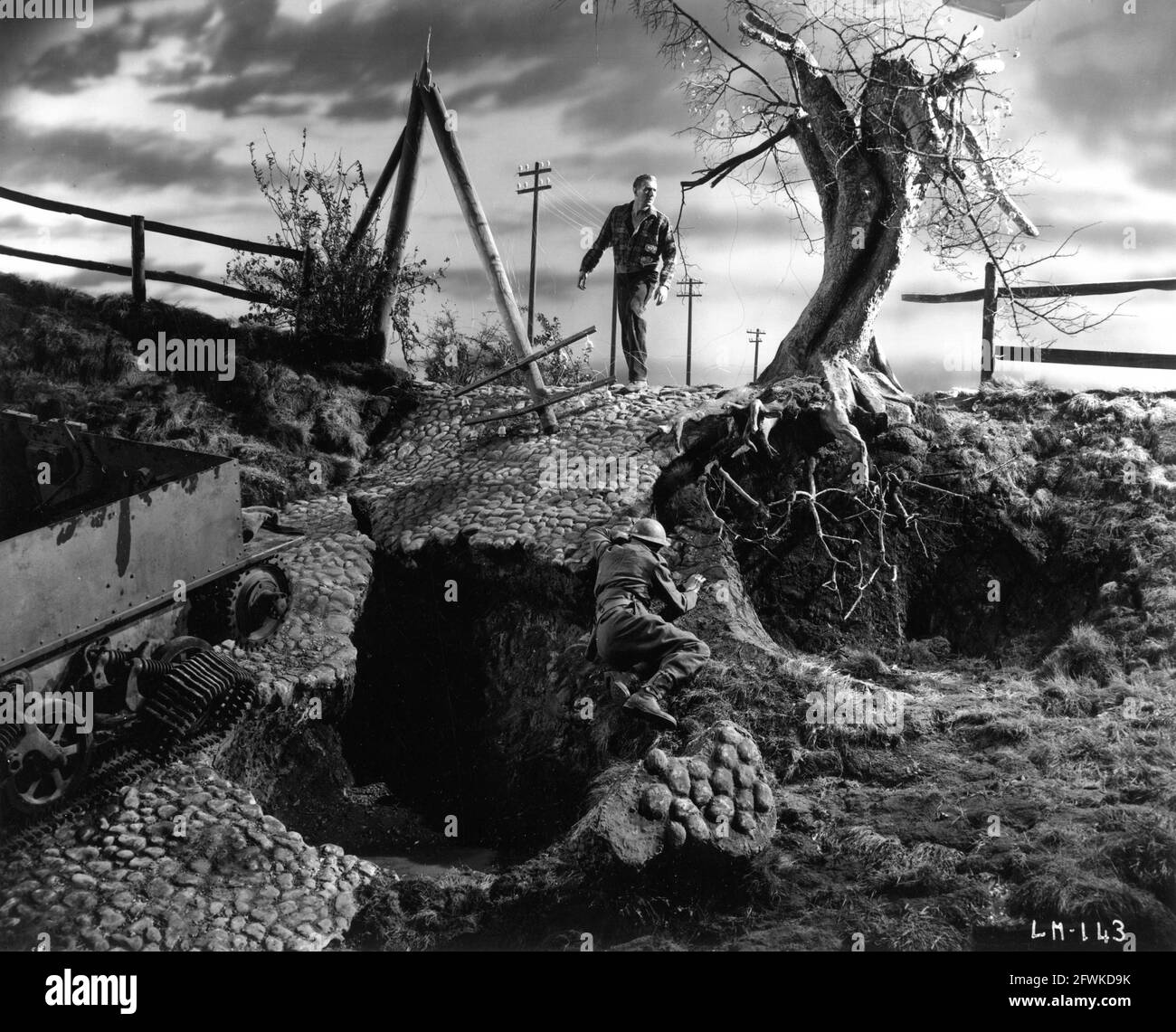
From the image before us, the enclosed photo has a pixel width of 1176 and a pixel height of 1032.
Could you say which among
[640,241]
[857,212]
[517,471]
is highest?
[857,212]

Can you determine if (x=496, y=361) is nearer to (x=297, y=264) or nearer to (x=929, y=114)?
(x=297, y=264)

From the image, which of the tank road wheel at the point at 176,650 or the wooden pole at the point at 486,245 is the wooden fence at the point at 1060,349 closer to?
the wooden pole at the point at 486,245

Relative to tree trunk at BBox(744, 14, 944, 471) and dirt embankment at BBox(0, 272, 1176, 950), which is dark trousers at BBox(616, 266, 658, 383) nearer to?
dirt embankment at BBox(0, 272, 1176, 950)

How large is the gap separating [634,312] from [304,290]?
3174 mm

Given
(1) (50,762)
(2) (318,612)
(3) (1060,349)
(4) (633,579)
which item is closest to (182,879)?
(1) (50,762)

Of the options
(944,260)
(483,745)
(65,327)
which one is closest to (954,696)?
(483,745)

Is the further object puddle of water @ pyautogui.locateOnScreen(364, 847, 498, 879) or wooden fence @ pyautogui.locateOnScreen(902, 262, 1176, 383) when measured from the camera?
wooden fence @ pyautogui.locateOnScreen(902, 262, 1176, 383)

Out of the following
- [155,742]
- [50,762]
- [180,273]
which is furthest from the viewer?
[180,273]

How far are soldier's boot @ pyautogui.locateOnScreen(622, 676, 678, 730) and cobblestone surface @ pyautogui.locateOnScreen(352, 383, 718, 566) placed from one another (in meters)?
1.92

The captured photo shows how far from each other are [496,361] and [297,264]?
244 centimetres

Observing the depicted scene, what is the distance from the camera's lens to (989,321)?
1241cm

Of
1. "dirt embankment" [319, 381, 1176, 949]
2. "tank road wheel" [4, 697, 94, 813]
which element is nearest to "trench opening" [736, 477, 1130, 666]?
"dirt embankment" [319, 381, 1176, 949]

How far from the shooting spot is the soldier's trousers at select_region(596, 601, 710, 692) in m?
6.77

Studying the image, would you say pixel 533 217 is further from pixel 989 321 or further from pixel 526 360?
pixel 989 321
